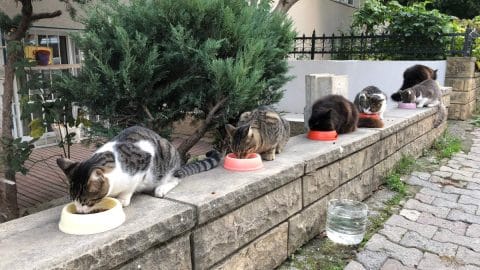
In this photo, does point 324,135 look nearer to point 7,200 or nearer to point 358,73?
point 7,200

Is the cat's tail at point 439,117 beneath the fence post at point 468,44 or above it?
beneath

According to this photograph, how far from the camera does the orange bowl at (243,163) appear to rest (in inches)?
97.7

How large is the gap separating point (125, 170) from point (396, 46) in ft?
26.7

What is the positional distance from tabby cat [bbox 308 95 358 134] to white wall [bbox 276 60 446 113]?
3725 millimetres

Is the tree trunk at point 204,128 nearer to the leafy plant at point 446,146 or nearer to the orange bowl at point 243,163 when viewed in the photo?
the orange bowl at point 243,163

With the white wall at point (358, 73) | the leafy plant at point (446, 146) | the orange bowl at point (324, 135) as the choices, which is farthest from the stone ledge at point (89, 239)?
the white wall at point (358, 73)

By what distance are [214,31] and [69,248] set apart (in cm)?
207

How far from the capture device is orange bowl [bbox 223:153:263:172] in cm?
248

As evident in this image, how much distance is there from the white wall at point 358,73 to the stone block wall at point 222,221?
4.37m

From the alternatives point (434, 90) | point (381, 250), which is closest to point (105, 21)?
point (381, 250)

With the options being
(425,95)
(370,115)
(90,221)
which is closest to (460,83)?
(425,95)

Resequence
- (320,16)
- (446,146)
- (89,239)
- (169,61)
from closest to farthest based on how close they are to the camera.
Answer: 1. (89,239)
2. (169,61)
3. (446,146)
4. (320,16)

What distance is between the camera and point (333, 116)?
3.47 metres

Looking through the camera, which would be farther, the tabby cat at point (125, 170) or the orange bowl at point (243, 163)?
the orange bowl at point (243, 163)
